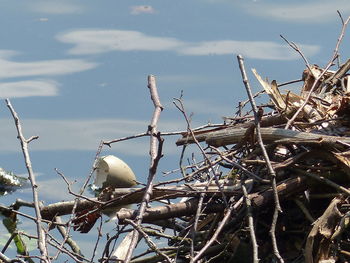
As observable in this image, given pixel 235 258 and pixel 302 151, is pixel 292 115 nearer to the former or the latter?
pixel 302 151

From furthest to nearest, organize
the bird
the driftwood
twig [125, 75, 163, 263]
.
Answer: the bird
the driftwood
twig [125, 75, 163, 263]

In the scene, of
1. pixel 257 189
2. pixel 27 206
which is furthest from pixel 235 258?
pixel 27 206

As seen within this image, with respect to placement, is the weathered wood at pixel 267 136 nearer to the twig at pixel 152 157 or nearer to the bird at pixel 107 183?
the bird at pixel 107 183

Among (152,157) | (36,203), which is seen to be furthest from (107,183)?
(152,157)

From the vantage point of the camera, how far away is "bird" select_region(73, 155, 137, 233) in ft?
10.5

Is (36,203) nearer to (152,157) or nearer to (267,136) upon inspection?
(152,157)

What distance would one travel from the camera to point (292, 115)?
10.5 feet

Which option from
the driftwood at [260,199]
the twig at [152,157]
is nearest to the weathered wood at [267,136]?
the driftwood at [260,199]

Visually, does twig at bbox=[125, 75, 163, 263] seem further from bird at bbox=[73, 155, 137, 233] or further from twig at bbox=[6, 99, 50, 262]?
bird at bbox=[73, 155, 137, 233]

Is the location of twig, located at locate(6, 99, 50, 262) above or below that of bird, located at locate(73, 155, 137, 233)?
above

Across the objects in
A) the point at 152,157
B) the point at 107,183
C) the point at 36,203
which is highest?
the point at 152,157

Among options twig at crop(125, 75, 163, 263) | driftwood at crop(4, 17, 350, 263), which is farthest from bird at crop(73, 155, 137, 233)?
twig at crop(125, 75, 163, 263)

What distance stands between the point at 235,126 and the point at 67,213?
627 mm

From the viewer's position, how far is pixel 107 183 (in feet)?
11.5
